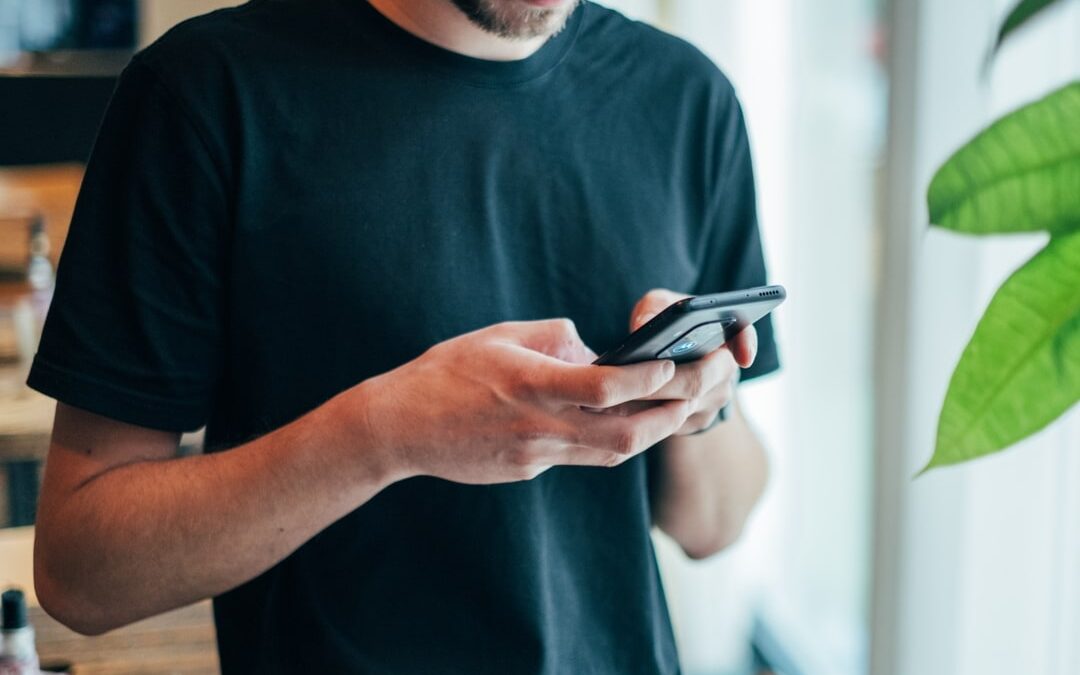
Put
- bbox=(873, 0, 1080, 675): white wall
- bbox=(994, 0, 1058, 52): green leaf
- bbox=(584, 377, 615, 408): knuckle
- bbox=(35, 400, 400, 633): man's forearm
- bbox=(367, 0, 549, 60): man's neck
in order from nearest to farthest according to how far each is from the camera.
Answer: bbox=(994, 0, 1058, 52): green leaf, bbox=(584, 377, 615, 408): knuckle, bbox=(35, 400, 400, 633): man's forearm, bbox=(367, 0, 549, 60): man's neck, bbox=(873, 0, 1080, 675): white wall

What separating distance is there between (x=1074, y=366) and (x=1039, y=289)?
0.05m

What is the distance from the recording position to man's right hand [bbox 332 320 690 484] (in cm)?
74

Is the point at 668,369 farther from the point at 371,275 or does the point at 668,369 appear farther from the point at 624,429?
the point at 371,275

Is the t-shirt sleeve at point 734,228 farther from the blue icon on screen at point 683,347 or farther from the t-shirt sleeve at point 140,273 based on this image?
the t-shirt sleeve at point 140,273

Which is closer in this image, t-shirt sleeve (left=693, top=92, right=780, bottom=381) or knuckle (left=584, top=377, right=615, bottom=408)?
knuckle (left=584, top=377, right=615, bottom=408)

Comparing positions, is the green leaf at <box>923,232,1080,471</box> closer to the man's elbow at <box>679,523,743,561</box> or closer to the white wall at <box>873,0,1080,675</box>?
the man's elbow at <box>679,523,743,561</box>

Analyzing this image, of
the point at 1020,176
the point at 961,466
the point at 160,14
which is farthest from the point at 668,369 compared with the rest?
the point at 160,14

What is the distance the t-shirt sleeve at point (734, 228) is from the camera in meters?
1.10

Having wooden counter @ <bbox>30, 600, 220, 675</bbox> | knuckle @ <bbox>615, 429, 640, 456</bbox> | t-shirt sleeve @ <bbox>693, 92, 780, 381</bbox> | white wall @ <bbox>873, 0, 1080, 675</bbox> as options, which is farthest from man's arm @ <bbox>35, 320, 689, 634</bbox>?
white wall @ <bbox>873, 0, 1080, 675</bbox>

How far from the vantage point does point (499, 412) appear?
76 cm

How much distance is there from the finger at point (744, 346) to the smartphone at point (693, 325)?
0.7 inches

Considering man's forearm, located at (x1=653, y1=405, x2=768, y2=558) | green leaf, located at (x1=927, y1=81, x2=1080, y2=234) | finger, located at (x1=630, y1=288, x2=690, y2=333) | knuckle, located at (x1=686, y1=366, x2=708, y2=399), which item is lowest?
man's forearm, located at (x1=653, y1=405, x2=768, y2=558)

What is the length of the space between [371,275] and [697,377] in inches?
12.1

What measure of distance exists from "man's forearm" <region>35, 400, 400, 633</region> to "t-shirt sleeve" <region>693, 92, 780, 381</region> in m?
0.45
